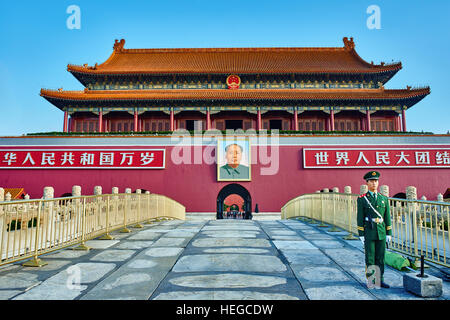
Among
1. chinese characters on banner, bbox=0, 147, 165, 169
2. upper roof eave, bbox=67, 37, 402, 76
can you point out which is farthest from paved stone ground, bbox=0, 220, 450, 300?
upper roof eave, bbox=67, 37, 402, 76

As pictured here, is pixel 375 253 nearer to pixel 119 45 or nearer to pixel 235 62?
pixel 235 62

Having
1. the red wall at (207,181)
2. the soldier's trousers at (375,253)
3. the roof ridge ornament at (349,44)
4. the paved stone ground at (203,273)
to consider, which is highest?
the roof ridge ornament at (349,44)

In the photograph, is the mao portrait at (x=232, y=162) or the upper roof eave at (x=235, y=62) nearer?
the mao portrait at (x=232, y=162)

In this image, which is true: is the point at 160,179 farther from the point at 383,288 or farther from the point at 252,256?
the point at 383,288

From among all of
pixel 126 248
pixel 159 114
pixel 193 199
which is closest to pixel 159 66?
pixel 159 114

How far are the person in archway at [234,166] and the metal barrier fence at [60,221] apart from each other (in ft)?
24.0

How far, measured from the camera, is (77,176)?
15.7 metres

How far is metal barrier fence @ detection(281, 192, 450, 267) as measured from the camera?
4.10m

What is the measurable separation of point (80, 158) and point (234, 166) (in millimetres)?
8541

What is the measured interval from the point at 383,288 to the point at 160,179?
1342 cm

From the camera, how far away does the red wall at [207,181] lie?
1548cm

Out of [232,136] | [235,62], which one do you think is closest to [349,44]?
[235,62]

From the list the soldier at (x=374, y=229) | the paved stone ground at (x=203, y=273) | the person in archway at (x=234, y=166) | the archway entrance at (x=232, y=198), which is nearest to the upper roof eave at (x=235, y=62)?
the person in archway at (x=234, y=166)

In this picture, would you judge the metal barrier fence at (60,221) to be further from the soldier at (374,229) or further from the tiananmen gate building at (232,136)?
the tiananmen gate building at (232,136)
